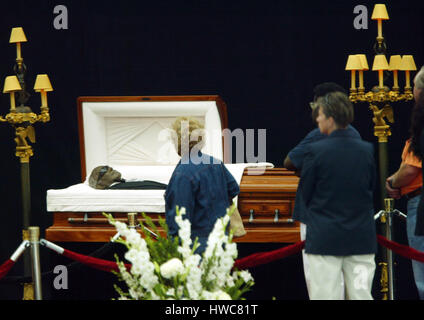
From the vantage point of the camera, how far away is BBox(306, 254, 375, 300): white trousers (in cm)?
358

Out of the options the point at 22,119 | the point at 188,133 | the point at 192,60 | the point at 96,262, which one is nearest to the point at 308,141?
the point at 188,133

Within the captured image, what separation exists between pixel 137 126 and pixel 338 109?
2.87 metres

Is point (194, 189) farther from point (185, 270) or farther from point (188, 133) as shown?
point (185, 270)

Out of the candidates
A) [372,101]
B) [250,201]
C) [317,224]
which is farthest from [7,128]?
[317,224]

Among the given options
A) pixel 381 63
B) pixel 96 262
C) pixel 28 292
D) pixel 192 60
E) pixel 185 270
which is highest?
pixel 192 60

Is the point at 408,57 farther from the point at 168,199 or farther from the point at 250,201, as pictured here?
the point at 168,199

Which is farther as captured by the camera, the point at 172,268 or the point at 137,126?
the point at 137,126

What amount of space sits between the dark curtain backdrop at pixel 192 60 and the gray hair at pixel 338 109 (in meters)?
2.61

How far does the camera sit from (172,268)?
3.01 metres

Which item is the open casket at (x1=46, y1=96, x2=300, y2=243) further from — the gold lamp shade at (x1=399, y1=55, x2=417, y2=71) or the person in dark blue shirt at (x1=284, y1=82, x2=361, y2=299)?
the gold lamp shade at (x1=399, y1=55, x2=417, y2=71)

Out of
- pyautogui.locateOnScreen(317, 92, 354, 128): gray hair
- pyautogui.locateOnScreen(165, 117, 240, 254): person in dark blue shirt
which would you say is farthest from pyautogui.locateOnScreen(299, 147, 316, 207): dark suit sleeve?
pyautogui.locateOnScreen(165, 117, 240, 254): person in dark blue shirt

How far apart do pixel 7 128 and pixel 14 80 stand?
1.26 m

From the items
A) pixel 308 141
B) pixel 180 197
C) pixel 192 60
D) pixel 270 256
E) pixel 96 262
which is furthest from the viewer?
pixel 192 60

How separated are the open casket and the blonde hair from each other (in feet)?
3.87
